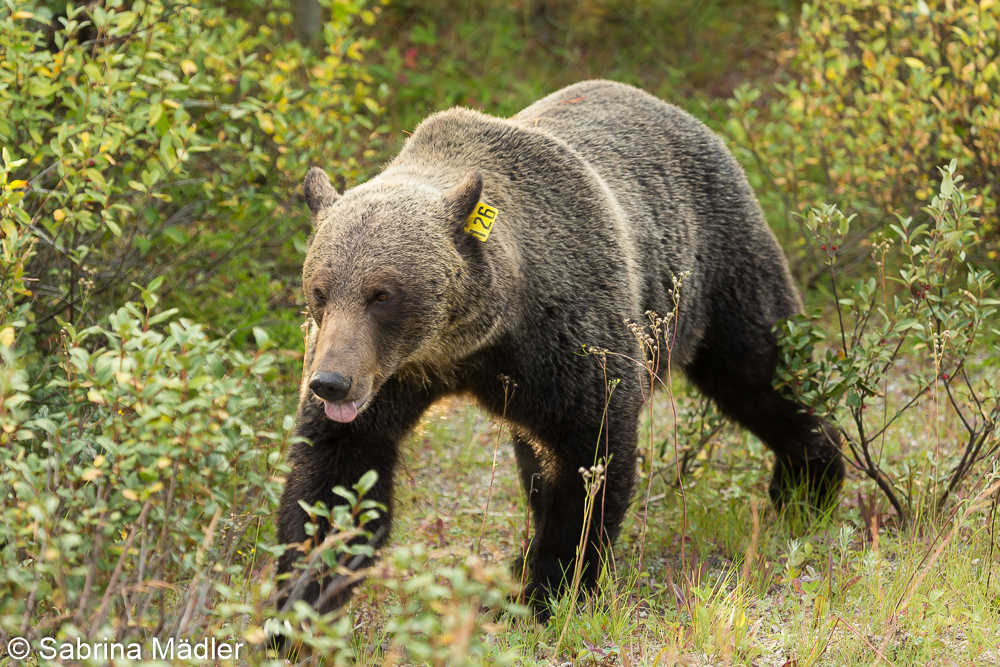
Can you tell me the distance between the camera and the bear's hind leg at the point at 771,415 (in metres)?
4.67

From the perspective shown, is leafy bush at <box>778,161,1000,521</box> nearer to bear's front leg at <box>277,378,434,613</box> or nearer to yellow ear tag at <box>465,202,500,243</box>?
yellow ear tag at <box>465,202,500,243</box>

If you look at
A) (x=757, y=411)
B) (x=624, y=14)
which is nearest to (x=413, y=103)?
(x=624, y=14)

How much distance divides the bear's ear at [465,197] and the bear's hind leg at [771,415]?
5.99 feet

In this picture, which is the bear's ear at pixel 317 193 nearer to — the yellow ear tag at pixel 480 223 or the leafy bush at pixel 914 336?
the yellow ear tag at pixel 480 223

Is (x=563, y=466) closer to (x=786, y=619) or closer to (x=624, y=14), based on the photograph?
(x=786, y=619)

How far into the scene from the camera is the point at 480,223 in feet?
11.0

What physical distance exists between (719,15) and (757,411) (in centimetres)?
765

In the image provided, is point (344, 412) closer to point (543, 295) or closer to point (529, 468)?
point (543, 295)

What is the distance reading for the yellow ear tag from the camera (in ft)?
11.0

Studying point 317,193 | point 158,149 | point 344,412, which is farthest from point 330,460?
point 158,149

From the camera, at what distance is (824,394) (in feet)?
13.8

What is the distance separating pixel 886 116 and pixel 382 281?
191 inches

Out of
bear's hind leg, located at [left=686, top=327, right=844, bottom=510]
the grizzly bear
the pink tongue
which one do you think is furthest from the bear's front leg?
bear's hind leg, located at [left=686, top=327, right=844, bottom=510]
